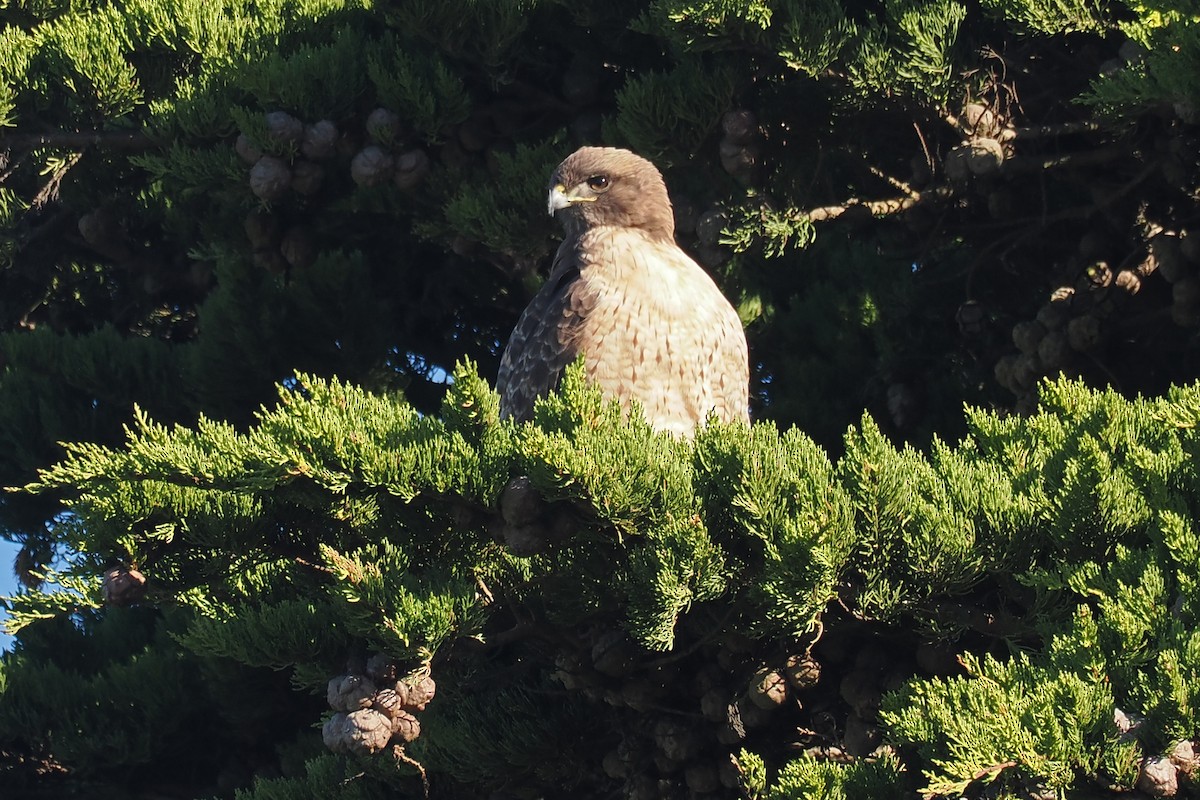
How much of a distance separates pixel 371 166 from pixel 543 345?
1.11 meters

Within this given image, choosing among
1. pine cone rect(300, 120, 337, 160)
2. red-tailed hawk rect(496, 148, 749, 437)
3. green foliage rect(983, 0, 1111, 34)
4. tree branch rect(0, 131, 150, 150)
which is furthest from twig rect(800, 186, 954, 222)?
tree branch rect(0, 131, 150, 150)

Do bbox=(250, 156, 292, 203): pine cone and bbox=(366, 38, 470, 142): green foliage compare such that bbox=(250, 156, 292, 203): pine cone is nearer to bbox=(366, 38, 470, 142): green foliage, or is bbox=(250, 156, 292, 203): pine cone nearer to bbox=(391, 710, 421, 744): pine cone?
bbox=(366, 38, 470, 142): green foliage

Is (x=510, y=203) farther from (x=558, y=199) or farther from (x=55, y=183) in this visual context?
(x=55, y=183)

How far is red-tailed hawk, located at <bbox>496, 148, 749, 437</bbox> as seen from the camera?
523 centimetres

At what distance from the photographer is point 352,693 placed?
341cm

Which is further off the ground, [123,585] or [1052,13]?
[1052,13]

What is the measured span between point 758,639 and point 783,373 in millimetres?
2827

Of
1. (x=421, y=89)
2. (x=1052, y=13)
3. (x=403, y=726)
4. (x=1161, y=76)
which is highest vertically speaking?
(x=421, y=89)

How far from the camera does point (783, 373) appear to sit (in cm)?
660

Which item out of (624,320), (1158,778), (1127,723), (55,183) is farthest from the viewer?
A: (55,183)

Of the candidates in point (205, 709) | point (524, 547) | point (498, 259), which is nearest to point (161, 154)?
point (498, 259)

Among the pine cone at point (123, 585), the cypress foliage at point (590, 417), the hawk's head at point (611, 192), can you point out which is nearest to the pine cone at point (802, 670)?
the cypress foliage at point (590, 417)


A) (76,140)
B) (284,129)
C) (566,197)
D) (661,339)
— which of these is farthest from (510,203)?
(76,140)

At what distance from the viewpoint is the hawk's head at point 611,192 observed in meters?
5.74
